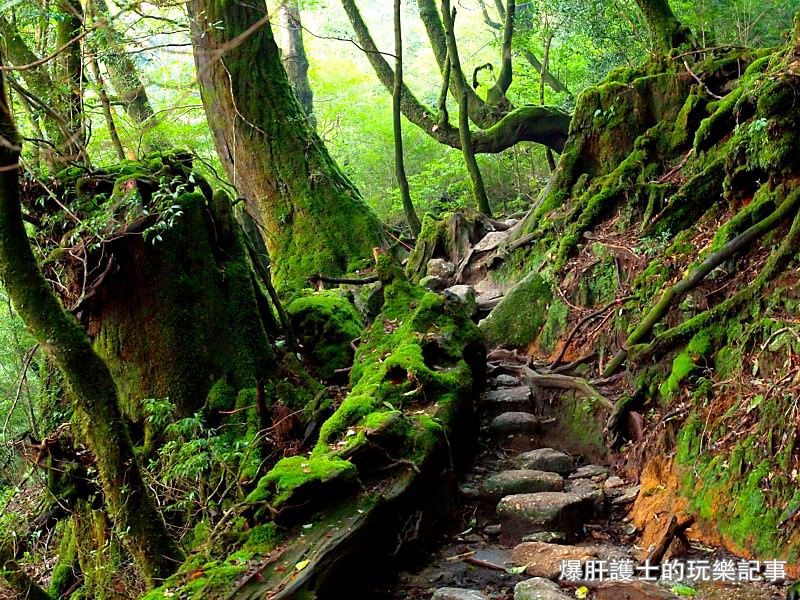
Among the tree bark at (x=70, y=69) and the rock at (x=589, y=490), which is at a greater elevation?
the tree bark at (x=70, y=69)

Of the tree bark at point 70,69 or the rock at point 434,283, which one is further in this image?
the rock at point 434,283

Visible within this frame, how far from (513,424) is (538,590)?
2.37 meters

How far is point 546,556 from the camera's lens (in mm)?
3852

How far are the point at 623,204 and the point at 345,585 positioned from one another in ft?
16.2

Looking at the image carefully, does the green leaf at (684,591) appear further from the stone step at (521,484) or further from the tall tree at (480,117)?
the tall tree at (480,117)

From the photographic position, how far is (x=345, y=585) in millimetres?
3539

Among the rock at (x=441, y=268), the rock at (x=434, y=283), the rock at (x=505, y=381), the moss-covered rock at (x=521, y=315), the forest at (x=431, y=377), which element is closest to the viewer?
the forest at (x=431, y=377)

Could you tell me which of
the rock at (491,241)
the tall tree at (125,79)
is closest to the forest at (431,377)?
the tall tree at (125,79)

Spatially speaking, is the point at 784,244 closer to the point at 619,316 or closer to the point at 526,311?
the point at 619,316

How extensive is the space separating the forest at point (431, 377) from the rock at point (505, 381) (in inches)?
1.1

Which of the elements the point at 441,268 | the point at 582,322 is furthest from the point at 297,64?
the point at 582,322

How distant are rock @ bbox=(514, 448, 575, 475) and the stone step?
0.28 meters

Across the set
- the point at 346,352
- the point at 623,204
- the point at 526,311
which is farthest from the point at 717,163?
the point at 346,352

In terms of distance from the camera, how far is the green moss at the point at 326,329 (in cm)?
647
